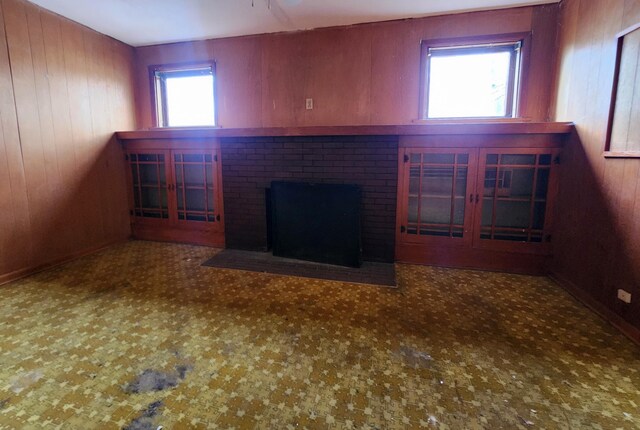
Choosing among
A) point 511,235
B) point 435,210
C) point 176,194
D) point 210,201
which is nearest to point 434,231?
point 435,210

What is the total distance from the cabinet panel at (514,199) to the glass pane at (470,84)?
59cm

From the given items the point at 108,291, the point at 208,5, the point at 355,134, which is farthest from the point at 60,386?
the point at 208,5

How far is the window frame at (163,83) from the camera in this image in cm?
388

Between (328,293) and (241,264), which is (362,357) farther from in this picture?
(241,264)

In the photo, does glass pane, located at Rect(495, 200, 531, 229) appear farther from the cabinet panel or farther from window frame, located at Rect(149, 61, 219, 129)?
window frame, located at Rect(149, 61, 219, 129)

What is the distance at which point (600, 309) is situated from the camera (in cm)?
220

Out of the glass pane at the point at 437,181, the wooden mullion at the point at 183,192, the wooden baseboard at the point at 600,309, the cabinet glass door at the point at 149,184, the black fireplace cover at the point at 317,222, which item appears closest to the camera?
the wooden baseboard at the point at 600,309

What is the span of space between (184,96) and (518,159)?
13.1 ft

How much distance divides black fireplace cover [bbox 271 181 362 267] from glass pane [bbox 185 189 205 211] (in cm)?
99

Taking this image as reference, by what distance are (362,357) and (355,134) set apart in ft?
6.99

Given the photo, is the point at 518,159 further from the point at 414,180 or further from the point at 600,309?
the point at 600,309

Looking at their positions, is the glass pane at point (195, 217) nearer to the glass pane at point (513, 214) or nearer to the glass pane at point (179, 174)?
the glass pane at point (179, 174)

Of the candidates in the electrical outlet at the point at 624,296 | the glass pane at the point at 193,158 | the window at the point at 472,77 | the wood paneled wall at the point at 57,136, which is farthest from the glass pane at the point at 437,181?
the wood paneled wall at the point at 57,136

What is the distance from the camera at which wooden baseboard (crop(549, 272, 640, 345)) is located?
6.27 ft
